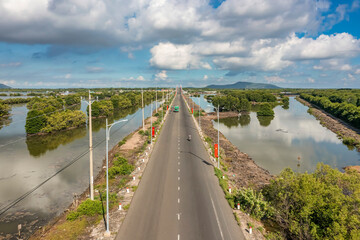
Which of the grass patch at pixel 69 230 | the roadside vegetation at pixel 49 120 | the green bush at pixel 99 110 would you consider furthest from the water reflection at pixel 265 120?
the grass patch at pixel 69 230

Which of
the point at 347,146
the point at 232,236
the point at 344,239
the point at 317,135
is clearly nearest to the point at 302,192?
the point at 344,239

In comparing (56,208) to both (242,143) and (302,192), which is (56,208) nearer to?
(302,192)

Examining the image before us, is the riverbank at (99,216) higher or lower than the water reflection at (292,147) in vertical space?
higher

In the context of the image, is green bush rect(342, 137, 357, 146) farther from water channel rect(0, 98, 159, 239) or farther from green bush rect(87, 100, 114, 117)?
green bush rect(87, 100, 114, 117)

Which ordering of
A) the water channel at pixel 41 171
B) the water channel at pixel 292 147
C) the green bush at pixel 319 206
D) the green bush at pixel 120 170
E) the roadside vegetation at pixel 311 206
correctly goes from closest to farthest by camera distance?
the green bush at pixel 319 206 → the roadside vegetation at pixel 311 206 → the water channel at pixel 41 171 → the green bush at pixel 120 170 → the water channel at pixel 292 147

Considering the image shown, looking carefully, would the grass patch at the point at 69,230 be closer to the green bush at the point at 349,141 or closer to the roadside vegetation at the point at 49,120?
the roadside vegetation at the point at 49,120

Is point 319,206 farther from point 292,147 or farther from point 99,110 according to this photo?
point 99,110
